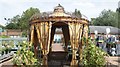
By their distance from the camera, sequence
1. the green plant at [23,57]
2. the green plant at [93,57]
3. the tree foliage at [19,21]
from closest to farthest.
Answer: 1. the green plant at [23,57]
2. the green plant at [93,57]
3. the tree foliage at [19,21]

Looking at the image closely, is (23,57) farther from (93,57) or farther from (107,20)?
(107,20)

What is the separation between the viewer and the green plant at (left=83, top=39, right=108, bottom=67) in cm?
884

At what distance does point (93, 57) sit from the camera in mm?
8914

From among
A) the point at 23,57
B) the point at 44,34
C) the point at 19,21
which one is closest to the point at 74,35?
the point at 44,34

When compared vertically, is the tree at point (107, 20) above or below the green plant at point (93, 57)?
above

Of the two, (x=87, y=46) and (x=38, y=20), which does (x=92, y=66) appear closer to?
(x=87, y=46)

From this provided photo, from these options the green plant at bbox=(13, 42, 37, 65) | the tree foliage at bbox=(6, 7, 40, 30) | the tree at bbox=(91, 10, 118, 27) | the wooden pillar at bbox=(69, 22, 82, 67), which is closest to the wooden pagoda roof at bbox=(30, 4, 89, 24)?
the wooden pillar at bbox=(69, 22, 82, 67)

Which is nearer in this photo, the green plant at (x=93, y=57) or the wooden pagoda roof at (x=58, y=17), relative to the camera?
the green plant at (x=93, y=57)

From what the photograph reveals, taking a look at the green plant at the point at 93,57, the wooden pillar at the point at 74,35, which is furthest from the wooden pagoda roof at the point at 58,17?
the green plant at the point at 93,57

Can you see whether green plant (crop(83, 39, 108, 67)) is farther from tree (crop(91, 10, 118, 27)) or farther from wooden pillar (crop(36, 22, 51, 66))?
tree (crop(91, 10, 118, 27))

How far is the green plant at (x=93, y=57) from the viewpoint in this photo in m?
8.84

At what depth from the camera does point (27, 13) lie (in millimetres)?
78000

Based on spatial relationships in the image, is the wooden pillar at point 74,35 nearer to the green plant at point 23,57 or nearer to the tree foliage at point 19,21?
the green plant at point 23,57

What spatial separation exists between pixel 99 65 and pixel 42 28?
2.32 meters
